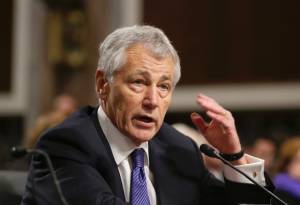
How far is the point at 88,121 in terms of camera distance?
8.21 feet

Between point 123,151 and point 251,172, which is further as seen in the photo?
point 251,172

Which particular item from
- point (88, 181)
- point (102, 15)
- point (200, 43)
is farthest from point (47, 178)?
point (200, 43)

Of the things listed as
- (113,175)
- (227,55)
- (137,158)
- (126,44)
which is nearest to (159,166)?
(137,158)

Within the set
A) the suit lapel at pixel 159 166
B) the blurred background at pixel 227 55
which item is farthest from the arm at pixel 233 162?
the blurred background at pixel 227 55

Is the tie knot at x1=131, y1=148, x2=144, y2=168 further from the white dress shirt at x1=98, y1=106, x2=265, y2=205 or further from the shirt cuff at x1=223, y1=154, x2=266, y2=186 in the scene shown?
the shirt cuff at x1=223, y1=154, x2=266, y2=186

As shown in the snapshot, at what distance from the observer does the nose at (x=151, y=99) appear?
240cm

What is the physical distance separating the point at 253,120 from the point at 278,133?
26 centimetres

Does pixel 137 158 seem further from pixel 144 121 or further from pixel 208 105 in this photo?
pixel 208 105

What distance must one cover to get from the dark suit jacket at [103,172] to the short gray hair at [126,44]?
0.68 ft

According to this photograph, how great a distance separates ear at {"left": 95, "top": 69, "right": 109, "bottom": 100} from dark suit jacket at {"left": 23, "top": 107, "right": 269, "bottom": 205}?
0.31ft

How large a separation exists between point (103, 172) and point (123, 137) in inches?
5.4

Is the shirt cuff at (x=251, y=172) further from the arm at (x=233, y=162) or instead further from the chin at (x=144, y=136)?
the chin at (x=144, y=136)

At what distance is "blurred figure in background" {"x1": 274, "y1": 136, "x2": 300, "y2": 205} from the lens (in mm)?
4367

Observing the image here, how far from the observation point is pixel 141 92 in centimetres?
240
